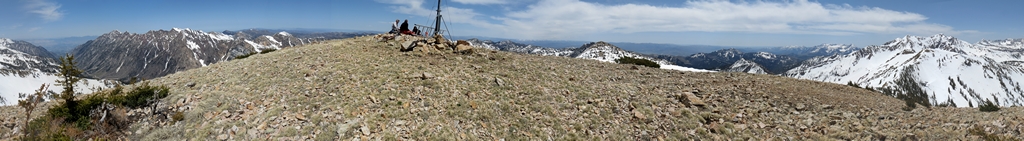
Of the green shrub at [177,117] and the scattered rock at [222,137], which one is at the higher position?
the green shrub at [177,117]

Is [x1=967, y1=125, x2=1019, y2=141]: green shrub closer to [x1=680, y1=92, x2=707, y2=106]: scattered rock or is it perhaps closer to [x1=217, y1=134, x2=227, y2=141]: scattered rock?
[x1=680, y1=92, x2=707, y2=106]: scattered rock

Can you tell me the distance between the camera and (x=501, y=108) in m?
15.3

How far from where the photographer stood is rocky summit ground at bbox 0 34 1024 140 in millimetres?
12656

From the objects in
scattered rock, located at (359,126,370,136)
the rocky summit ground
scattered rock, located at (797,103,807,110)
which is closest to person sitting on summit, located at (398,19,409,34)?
the rocky summit ground

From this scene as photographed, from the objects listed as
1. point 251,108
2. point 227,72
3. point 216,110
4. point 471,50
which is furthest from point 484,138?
point 227,72

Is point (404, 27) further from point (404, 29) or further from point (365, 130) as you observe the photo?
point (365, 130)

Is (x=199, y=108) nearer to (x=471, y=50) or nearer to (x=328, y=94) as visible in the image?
(x=328, y=94)

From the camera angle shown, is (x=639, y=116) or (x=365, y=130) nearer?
(x=365, y=130)

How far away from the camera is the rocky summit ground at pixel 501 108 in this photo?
1266 centimetres

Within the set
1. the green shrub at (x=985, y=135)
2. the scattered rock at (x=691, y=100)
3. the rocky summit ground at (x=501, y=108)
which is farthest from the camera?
the scattered rock at (x=691, y=100)

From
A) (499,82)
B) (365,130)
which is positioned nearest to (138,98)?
(365,130)

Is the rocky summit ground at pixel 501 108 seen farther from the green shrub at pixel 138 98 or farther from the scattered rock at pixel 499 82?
the green shrub at pixel 138 98

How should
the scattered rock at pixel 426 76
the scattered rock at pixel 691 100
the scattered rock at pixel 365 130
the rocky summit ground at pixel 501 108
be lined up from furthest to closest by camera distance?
the scattered rock at pixel 426 76
the scattered rock at pixel 691 100
the rocky summit ground at pixel 501 108
the scattered rock at pixel 365 130

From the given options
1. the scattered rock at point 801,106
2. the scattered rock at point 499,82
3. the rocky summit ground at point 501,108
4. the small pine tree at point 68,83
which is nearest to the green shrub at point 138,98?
the rocky summit ground at point 501,108
